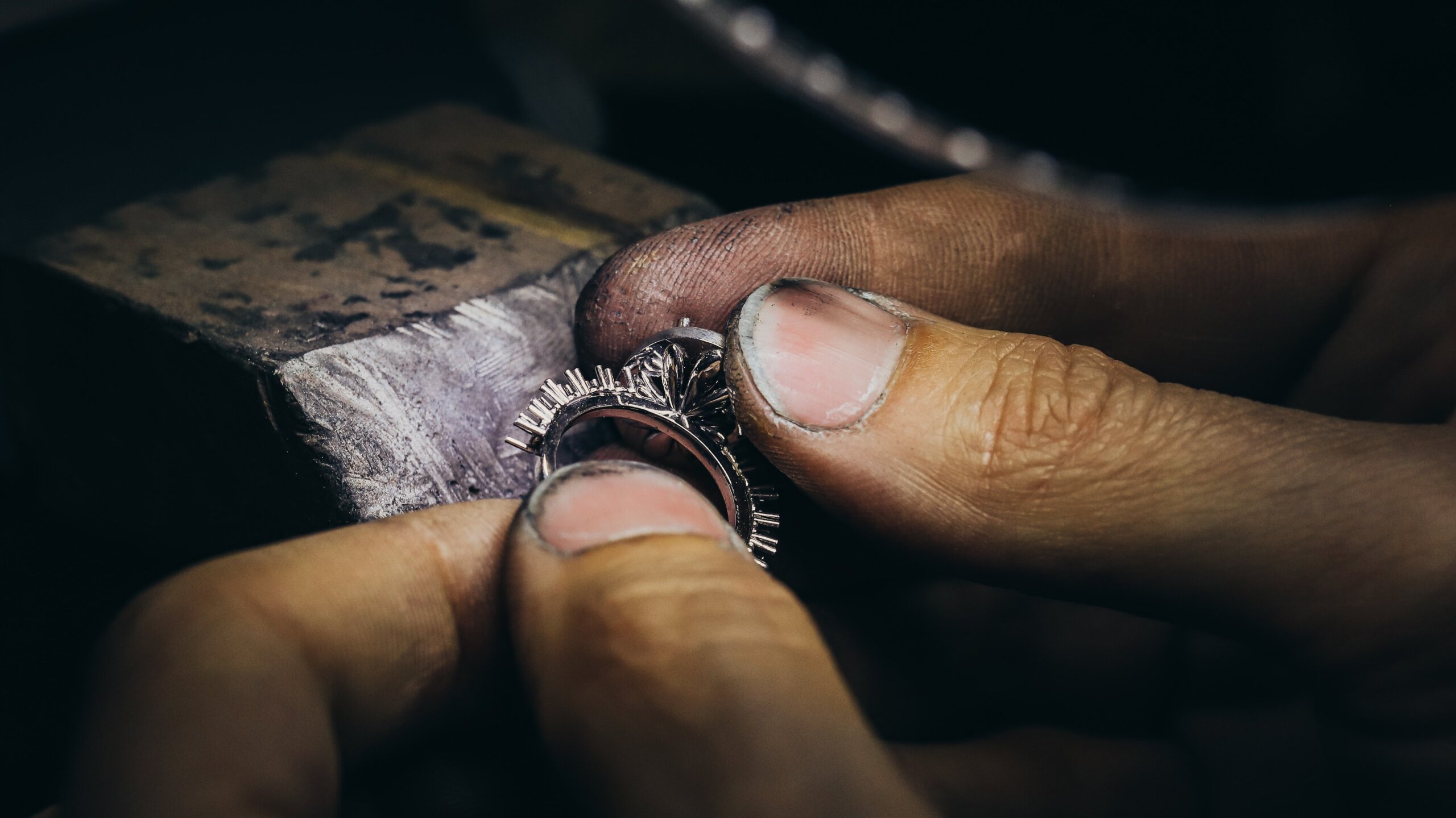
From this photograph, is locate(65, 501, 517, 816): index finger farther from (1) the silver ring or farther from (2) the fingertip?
(2) the fingertip

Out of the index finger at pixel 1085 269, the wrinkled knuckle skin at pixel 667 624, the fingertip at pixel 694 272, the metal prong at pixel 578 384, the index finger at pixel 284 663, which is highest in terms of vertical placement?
the index finger at pixel 1085 269

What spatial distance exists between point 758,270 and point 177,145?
1713mm

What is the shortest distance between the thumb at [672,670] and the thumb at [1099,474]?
205mm

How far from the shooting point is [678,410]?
1.14 meters

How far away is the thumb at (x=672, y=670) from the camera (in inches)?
27.7

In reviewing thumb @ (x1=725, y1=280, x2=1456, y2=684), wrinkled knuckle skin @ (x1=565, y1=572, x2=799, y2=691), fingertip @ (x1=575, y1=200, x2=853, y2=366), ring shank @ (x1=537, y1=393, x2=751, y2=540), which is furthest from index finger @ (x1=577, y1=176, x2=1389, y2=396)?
wrinkled knuckle skin @ (x1=565, y1=572, x2=799, y2=691)

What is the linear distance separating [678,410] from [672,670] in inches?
17.2

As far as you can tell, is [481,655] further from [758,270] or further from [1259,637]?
[1259,637]

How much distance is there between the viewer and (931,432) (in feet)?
3.31

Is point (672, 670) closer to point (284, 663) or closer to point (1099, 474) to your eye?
point (284, 663)

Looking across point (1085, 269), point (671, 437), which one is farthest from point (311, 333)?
point (1085, 269)

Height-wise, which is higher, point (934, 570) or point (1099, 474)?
point (1099, 474)

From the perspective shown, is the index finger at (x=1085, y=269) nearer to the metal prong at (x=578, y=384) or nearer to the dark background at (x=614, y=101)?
the metal prong at (x=578, y=384)

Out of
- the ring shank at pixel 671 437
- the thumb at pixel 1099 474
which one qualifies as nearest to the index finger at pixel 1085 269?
the ring shank at pixel 671 437
